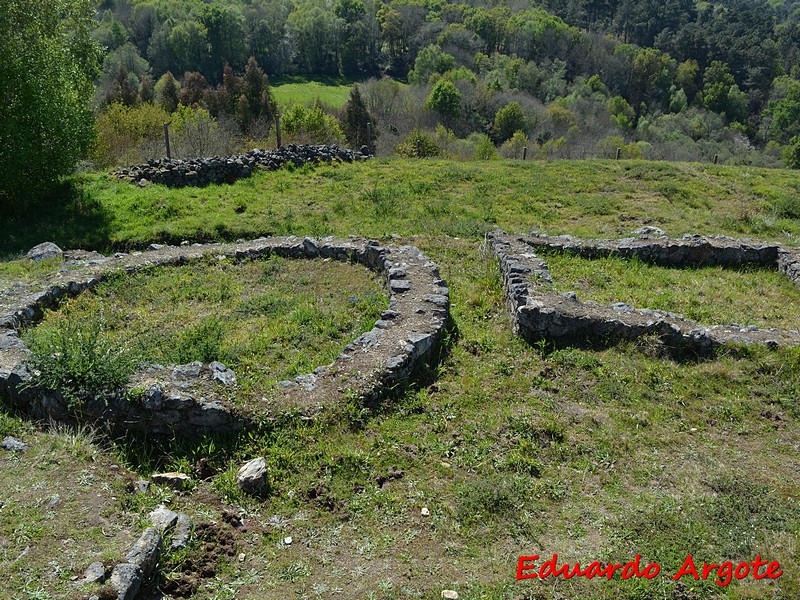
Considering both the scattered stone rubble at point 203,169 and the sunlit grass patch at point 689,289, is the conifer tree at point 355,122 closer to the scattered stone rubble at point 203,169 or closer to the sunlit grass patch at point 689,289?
the scattered stone rubble at point 203,169

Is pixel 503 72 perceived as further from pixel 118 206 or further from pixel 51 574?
pixel 51 574

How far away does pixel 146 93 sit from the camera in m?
54.2

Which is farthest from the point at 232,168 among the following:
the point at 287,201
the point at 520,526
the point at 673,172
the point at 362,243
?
the point at 520,526

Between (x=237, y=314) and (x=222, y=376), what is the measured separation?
311 cm

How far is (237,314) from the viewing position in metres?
11.1

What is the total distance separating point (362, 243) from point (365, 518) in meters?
8.50

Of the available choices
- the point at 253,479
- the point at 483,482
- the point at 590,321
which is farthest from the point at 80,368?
the point at 590,321

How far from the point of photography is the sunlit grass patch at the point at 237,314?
9.38m

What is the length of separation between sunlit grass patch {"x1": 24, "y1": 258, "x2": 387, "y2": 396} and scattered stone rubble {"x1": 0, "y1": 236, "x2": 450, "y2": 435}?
389 millimetres

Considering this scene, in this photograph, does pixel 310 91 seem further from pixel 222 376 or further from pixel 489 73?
pixel 222 376

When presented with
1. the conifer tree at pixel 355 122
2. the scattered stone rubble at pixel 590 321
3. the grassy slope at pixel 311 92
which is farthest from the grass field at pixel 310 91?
the scattered stone rubble at pixel 590 321

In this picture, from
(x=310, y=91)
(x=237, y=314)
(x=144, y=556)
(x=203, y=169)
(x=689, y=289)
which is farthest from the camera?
(x=310, y=91)

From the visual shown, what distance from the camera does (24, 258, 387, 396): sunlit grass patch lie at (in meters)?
9.38

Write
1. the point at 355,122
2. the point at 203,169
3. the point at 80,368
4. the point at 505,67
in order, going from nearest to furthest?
the point at 80,368 → the point at 203,169 → the point at 355,122 → the point at 505,67
